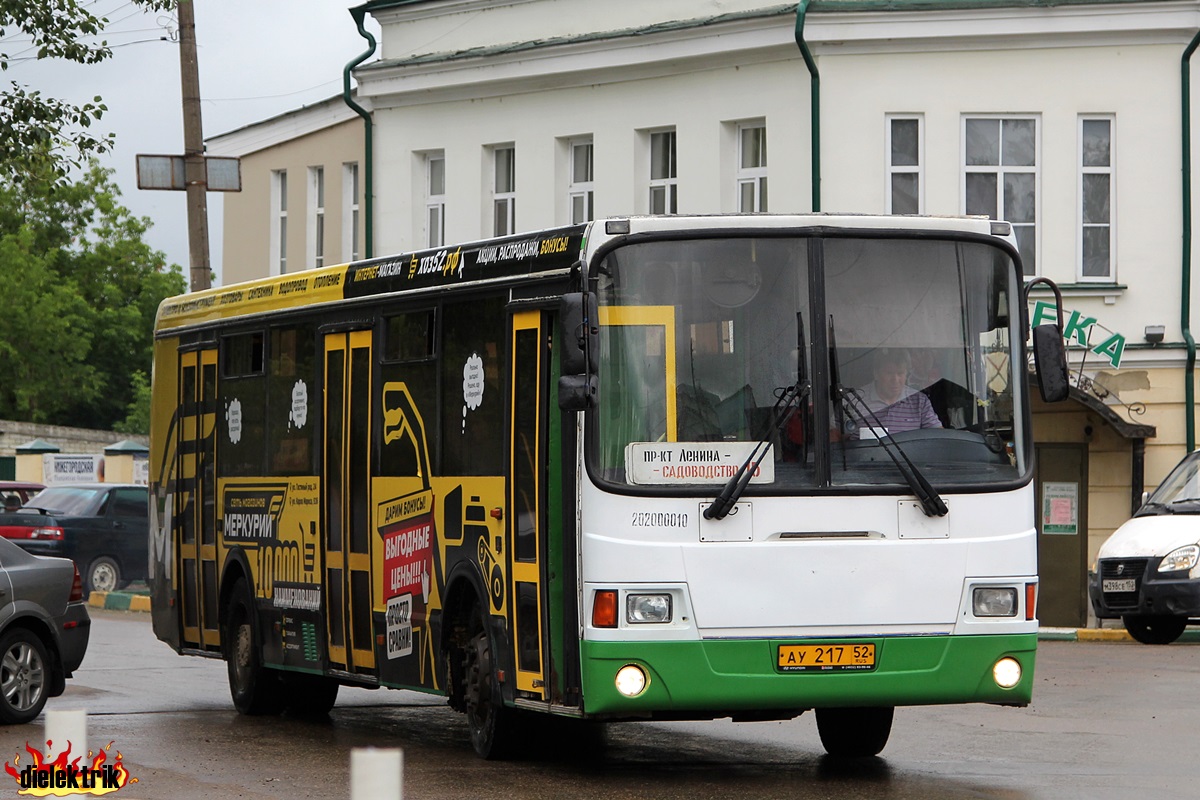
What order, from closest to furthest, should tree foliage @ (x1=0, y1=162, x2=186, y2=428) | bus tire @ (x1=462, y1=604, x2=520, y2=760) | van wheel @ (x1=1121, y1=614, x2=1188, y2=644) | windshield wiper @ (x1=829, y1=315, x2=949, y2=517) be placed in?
windshield wiper @ (x1=829, y1=315, x2=949, y2=517)
bus tire @ (x1=462, y1=604, x2=520, y2=760)
van wheel @ (x1=1121, y1=614, x2=1188, y2=644)
tree foliage @ (x1=0, y1=162, x2=186, y2=428)

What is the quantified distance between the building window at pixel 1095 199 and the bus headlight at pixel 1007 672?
17.0 metres

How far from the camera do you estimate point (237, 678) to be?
1480cm

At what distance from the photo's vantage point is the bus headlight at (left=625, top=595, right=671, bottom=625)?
1003 centimetres

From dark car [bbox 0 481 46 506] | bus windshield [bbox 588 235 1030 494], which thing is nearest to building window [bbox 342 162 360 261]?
dark car [bbox 0 481 46 506]

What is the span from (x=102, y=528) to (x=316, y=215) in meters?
6.07

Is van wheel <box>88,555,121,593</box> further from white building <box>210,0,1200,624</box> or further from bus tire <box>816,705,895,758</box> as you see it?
bus tire <box>816,705,895,758</box>

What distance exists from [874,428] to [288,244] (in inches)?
986

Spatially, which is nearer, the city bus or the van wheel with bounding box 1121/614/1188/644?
the city bus

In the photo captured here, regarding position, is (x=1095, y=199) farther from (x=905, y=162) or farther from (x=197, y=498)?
(x=197, y=498)

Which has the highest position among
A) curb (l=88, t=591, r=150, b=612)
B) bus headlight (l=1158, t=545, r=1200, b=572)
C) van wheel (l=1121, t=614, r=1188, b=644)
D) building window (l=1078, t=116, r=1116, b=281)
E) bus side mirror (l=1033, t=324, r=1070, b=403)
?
building window (l=1078, t=116, r=1116, b=281)

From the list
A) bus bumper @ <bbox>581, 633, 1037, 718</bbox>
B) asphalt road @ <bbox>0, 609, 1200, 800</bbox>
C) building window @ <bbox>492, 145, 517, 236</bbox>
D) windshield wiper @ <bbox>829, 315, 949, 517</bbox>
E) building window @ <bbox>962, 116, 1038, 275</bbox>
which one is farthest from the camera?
building window @ <bbox>492, 145, 517, 236</bbox>

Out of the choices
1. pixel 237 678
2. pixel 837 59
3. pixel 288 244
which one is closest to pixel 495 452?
pixel 237 678

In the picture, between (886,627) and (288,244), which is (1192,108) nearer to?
(288,244)

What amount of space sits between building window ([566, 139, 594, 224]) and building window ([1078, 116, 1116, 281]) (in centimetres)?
685
